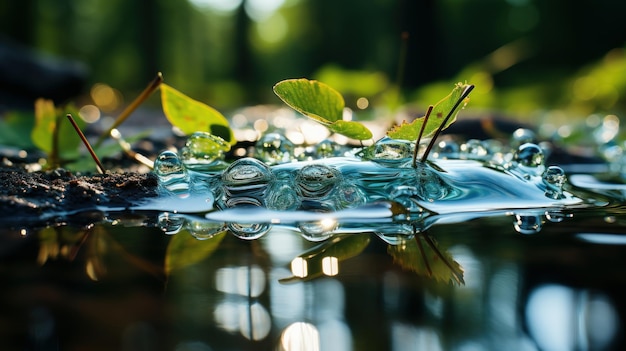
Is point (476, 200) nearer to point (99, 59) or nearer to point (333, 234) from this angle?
point (333, 234)

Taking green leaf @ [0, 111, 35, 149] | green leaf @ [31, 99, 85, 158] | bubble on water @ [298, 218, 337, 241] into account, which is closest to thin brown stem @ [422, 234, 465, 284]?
bubble on water @ [298, 218, 337, 241]

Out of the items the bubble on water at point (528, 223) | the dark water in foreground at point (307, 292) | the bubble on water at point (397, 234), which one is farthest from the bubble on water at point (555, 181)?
the bubble on water at point (397, 234)

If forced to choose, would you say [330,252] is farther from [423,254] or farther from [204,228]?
[204,228]

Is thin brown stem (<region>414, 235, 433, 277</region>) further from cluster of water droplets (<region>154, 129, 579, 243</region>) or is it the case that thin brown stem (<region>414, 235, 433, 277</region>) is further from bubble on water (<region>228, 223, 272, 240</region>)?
bubble on water (<region>228, 223, 272, 240</region>)

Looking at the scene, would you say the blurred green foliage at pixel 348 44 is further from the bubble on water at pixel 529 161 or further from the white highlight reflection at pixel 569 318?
the white highlight reflection at pixel 569 318

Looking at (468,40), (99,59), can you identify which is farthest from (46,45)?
(468,40)
